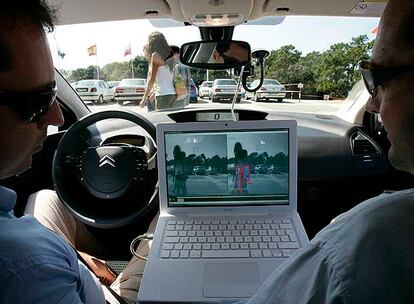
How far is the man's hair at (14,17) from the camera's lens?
37.9 inches

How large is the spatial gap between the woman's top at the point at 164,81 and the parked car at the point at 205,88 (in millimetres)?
212

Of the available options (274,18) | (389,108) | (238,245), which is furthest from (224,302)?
(274,18)

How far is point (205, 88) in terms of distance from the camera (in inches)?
114

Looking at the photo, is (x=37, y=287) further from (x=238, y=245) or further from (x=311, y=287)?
(x=238, y=245)

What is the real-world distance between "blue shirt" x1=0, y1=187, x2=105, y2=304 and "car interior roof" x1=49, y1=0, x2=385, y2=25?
1.31m

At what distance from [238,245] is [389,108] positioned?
85cm

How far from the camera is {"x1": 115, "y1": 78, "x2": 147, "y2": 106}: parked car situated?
9.60 ft

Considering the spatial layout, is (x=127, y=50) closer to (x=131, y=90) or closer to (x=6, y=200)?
(x=131, y=90)

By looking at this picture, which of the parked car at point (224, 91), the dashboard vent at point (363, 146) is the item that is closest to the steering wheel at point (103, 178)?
the parked car at point (224, 91)

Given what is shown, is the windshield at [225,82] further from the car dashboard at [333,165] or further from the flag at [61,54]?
the flag at [61,54]

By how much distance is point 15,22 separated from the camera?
1.01 m

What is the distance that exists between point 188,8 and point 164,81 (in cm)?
86

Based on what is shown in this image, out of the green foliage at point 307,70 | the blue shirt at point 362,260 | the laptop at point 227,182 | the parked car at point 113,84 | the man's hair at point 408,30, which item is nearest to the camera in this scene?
the blue shirt at point 362,260

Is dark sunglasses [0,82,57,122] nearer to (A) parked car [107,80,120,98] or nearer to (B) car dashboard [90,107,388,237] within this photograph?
(B) car dashboard [90,107,388,237]
